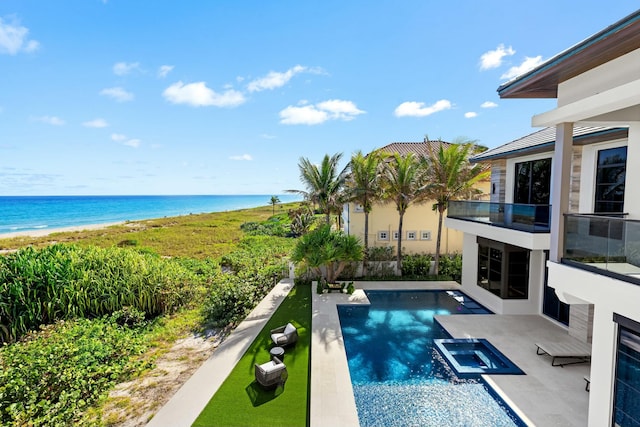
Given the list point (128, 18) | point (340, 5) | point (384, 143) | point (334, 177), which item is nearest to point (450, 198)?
point (334, 177)

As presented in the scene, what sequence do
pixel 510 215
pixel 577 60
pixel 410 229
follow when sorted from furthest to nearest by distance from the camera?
pixel 410 229 → pixel 510 215 → pixel 577 60

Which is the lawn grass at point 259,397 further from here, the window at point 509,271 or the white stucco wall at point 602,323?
the window at point 509,271

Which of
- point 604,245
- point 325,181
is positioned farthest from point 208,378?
point 325,181

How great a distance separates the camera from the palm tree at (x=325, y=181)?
18.8 m

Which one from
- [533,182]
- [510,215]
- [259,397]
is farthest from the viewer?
[533,182]

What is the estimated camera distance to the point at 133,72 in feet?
56.0

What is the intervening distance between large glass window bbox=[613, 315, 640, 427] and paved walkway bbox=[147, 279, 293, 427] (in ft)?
26.8

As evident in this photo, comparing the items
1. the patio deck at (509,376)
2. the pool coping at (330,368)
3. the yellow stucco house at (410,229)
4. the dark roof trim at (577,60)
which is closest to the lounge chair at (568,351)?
the patio deck at (509,376)

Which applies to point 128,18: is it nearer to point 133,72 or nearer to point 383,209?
point 133,72

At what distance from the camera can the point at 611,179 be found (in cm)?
905

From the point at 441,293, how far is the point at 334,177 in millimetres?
8961

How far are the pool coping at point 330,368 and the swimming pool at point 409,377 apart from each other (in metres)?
0.25

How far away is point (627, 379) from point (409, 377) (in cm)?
452

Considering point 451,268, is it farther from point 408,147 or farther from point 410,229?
point 408,147
